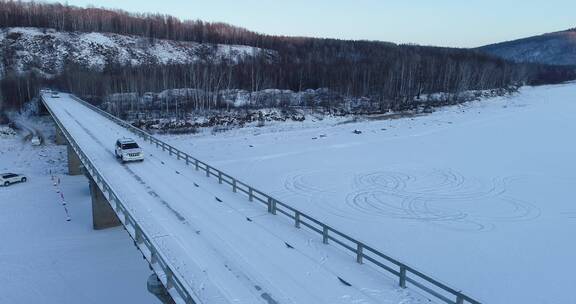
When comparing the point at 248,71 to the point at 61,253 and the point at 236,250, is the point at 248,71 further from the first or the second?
the point at 236,250

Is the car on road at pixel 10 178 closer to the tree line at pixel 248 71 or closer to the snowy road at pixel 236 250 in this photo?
the snowy road at pixel 236 250

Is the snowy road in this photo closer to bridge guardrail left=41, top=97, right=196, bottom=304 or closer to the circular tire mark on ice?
bridge guardrail left=41, top=97, right=196, bottom=304

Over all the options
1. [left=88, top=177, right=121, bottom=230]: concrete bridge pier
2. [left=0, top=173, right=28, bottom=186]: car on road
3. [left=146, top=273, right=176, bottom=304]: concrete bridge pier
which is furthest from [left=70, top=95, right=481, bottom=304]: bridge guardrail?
[left=0, top=173, right=28, bottom=186]: car on road

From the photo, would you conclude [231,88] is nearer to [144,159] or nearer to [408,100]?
[408,100]

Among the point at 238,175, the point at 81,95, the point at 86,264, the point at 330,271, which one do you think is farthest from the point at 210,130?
the point at 330,271

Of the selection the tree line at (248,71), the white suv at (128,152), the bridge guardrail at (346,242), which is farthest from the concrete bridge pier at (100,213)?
the tree line at (248,71)

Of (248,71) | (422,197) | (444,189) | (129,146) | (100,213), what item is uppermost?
(248,71)

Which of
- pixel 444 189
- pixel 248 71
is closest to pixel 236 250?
pixel 444 189
